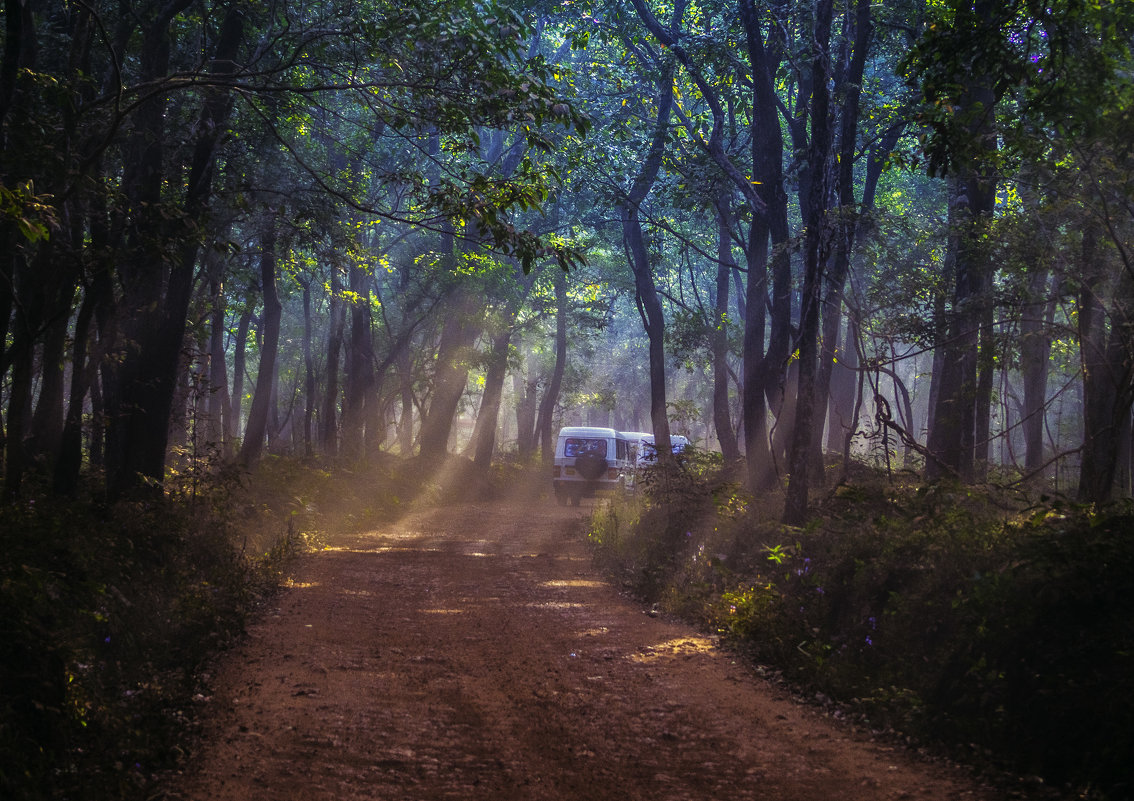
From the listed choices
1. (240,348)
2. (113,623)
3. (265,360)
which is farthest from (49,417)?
(240,348)

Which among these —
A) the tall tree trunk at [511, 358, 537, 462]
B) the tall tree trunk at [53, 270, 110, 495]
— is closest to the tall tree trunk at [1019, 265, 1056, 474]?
the tall tree trunk at [53, 270, 110, 495]

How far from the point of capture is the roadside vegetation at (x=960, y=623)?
507 cm

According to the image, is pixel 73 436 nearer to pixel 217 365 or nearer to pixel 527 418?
pixel 217 365

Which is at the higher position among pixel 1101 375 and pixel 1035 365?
pixel 1035 365

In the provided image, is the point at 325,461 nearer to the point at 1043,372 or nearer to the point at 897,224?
the point at 897,224

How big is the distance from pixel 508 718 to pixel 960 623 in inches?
128

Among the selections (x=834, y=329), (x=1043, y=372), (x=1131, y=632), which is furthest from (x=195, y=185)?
(x=1043, y=372)

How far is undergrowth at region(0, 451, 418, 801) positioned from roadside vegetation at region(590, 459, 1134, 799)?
15.1 ft

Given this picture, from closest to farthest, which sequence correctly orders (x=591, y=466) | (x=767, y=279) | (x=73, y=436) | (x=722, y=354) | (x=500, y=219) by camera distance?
(x=73, y=436), (x=500, y=219), (x=767, y=279), (x=591, y=466), (x=722, y=354)

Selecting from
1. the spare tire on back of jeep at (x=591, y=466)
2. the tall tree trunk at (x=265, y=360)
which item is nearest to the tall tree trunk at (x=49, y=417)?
the tall tree trunk at (x=265, y=360)

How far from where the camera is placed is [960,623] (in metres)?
6.42

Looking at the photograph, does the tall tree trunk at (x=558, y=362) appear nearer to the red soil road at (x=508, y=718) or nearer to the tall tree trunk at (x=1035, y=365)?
the tall tree trunk at (x=1035, y=365)

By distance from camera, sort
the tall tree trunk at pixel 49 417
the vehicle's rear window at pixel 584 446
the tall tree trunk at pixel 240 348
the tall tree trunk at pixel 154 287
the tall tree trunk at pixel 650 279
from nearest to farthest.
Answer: the tall tree trunk at pixel 154 287
the tall tree trunk at pixel 49 417
the tall tree trunk at pixel 650 279
the tall tree trunk at pixel 240 348
the vehicle's rear window at pixel 584 446

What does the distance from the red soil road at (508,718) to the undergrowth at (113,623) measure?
12.0 inches
